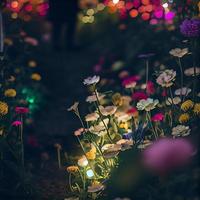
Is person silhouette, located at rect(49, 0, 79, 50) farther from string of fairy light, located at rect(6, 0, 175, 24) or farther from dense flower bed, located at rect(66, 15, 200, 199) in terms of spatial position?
dense flower bed, located at rect(66, 15, 200, 199)

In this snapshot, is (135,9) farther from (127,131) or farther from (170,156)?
(170,156)

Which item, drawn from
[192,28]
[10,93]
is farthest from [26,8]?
[192,28]

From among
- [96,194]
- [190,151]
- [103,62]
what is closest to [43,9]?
[103,62]

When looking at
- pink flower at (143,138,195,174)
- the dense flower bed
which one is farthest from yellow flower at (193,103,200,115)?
pink flower at (143,138,195,174)

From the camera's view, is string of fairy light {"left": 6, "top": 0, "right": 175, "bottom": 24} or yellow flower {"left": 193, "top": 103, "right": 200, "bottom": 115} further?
string of fairy light {"left": 6, "top": 0, "right": 175, "bottom": 24}

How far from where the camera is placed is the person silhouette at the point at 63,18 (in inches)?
381

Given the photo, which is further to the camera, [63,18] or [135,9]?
[63,18]

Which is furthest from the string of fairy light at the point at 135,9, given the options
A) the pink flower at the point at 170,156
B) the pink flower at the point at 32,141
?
the pink flower at the point at 170,156

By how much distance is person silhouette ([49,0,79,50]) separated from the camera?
31.7ft

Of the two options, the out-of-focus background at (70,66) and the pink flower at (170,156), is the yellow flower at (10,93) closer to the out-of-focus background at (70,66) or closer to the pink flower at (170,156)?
the out-of-focus background at (70,66)

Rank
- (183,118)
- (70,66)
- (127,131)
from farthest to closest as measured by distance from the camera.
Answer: (70,66) → (127,131) → (183,118)

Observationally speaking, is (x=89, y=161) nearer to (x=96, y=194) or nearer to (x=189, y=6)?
(x=96, y=194)

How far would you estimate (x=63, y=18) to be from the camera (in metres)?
10.0

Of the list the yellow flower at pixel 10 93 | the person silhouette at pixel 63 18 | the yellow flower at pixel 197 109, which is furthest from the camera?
the person silhouette at pixel 63 18
